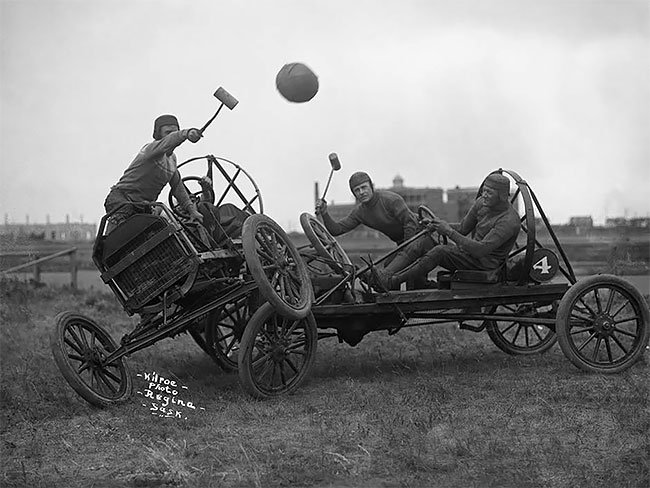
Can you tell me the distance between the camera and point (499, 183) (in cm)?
768

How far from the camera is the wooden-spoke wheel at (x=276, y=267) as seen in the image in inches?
255

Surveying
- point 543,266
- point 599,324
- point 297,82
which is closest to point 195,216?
point 297,82

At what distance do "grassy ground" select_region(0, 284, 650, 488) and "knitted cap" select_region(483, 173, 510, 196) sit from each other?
1691 mm

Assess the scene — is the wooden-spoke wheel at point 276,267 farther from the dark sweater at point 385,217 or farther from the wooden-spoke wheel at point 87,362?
the dark sweater at point 385,217

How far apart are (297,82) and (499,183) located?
80.8 inches

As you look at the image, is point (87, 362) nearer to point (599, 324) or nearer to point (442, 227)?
point (442, 227)

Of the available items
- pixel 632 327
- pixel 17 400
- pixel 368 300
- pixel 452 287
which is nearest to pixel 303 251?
pixel 368 300

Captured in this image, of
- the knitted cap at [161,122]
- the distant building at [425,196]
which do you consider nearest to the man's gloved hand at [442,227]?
the knitted cap at [161,122]

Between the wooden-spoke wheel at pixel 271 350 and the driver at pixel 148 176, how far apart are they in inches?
45.6

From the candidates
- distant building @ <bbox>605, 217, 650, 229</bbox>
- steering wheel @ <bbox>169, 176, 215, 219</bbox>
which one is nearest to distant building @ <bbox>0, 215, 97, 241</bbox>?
steering wheel @ <bbox>169, 176, 215, 219</bbox>

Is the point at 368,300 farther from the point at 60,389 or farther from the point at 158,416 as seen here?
the point at 60,389

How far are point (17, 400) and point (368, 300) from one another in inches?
123

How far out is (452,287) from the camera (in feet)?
25.3

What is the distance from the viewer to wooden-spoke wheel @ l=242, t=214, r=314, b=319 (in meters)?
6.48
